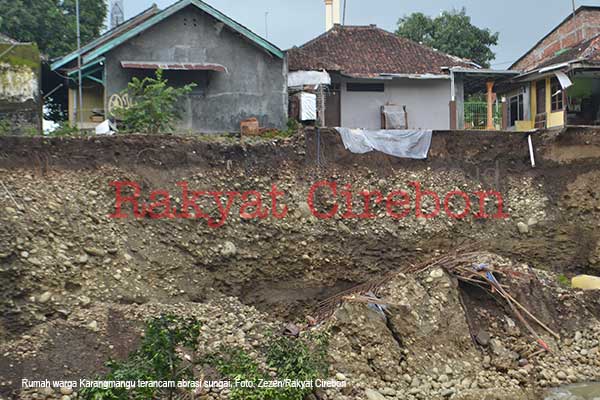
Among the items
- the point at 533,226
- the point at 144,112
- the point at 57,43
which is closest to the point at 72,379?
the point at 144,112

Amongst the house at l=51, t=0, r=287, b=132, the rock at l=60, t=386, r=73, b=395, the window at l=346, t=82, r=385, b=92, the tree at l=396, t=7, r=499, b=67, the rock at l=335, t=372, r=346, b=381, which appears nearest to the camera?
the rock at l=60, t=386, r=73, b=395

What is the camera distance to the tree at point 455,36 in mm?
28406

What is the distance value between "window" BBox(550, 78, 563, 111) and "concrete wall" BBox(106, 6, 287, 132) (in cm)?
834

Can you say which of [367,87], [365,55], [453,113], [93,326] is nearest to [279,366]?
[93,326]

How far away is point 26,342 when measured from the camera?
9812 mm

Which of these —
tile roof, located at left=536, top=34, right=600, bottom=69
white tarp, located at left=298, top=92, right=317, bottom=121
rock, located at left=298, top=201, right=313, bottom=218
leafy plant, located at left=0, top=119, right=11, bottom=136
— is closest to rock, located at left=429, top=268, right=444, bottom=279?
rock, located at left=298, top=201, right=313, bottom=218

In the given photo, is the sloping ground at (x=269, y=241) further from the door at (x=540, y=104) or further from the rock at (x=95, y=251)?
the door at (x=540, y=104)

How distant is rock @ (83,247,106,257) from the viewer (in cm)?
1127

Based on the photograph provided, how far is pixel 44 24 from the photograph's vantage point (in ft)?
67.3

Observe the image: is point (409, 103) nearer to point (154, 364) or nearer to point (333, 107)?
point (333, 107)

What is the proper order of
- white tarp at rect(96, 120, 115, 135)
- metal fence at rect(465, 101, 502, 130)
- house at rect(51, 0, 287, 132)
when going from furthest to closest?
1. metal fence at rect(465, 101, 502, 130)
2. house at rect(51, 0, 287, 132)
3. white tarp at rect(96, 120, 115, 135)

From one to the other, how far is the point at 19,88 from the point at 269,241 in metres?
7.06

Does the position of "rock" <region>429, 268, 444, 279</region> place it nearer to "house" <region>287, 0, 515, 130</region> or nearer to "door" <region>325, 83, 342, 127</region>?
"house" <region>287, 0, 515, 130</region>

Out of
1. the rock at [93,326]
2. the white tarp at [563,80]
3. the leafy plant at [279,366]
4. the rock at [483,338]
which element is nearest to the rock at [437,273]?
the rock at [483,338]
